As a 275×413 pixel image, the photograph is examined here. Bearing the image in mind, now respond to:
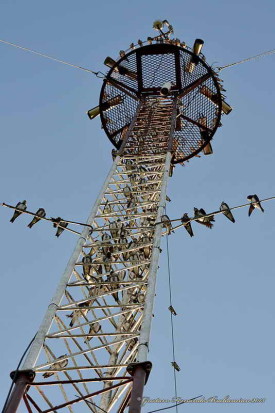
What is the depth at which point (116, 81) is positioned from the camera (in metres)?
17.8

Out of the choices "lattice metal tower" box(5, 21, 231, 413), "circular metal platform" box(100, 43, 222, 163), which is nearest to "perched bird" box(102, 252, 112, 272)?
"lattice metal tower" box(5, 21, 231, 413)

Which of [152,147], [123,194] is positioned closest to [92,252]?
[123,194]

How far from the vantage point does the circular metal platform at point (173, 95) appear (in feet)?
57.7

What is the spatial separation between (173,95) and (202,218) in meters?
6.97

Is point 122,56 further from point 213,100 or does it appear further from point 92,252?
point 92,252

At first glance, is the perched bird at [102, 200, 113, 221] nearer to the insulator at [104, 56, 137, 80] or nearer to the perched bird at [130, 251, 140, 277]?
the perched bird at [130, 251, 140, 277]

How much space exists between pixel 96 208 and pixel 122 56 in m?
6.98

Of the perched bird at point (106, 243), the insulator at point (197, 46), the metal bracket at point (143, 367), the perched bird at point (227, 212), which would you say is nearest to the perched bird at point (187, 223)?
the perched bird at point (227, 212)

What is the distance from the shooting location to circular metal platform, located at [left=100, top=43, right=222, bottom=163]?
17.6 meters

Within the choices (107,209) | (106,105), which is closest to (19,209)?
(107,209)

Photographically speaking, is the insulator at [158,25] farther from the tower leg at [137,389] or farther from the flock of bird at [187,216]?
the tower leg at [137,389]

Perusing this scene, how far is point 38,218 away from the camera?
1209cm

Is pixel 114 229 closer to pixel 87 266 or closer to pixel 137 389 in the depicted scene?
pixel 87 266

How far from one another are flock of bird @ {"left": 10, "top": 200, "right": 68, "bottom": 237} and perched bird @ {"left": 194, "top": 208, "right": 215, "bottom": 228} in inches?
93.7
